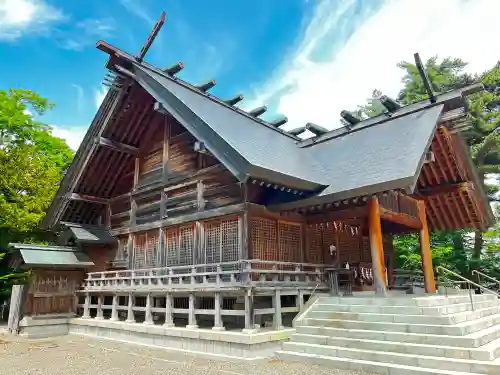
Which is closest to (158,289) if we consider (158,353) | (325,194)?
(158,353)

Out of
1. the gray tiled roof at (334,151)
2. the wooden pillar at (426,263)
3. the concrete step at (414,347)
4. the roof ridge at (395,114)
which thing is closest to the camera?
the concrete step at (414,347)

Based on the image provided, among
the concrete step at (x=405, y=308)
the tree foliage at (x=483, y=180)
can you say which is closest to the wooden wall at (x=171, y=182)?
the concrete step at (x=405, y=308)

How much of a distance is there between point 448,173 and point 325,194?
20.1 feet

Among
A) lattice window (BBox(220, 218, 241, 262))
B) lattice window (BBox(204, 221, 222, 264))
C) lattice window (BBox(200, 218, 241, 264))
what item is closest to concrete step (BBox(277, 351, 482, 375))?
lattice window (BBox(220, 218, 241, 262))

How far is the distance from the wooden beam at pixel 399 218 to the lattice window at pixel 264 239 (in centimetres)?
346

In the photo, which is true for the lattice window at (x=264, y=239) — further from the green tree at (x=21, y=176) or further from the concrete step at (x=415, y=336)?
the green tree at (x=21, y=176)

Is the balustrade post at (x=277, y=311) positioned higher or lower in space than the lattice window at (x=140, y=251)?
lower

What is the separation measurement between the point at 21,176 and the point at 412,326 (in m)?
20.2

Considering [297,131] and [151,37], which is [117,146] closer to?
[151,37]

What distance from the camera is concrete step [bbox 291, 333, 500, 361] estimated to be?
22.4 feet

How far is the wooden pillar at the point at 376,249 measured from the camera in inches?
408

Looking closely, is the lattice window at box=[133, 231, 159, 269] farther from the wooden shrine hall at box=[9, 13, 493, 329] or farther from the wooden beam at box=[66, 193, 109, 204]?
the wooden beam at box=[66, 193, 109, 204]

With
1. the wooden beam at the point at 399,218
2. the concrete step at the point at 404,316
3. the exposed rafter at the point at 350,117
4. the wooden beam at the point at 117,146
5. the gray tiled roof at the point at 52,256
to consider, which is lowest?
the concrete step at the point at 404,316

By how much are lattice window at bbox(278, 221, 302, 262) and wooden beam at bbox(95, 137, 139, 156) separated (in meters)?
8.15
